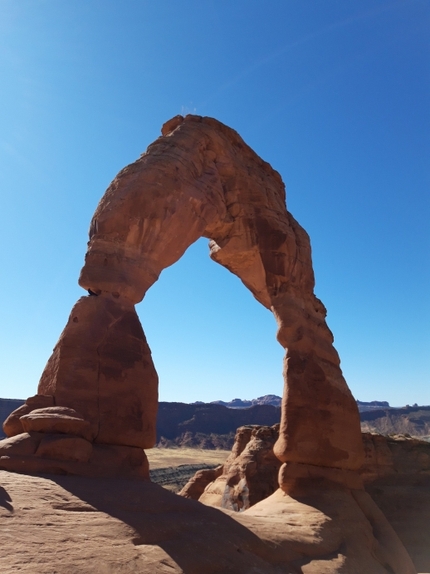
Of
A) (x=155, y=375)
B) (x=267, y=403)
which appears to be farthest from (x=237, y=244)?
(x=267, y=403)

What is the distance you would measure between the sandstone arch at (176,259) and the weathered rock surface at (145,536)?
4.34 feet

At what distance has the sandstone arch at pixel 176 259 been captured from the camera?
6273 millimetres

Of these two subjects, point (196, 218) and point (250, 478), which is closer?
point (196, 218)

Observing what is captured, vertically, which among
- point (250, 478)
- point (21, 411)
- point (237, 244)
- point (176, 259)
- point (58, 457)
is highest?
point (237, 244)

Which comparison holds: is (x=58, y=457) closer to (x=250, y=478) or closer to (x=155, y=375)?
(x=155, y=375)

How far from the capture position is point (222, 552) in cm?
447

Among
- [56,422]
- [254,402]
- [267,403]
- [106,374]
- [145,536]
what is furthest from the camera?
[254,402]

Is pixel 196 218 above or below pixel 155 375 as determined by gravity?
above

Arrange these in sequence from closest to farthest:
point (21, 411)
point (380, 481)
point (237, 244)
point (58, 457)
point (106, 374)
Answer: point (58, 457) < point (21, 411) < point (106, 374) < point (237, 244) < point (380, 481)

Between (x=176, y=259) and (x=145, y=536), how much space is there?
16.5 ft

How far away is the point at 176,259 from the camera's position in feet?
27.5

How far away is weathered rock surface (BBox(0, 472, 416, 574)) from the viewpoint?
3.41m

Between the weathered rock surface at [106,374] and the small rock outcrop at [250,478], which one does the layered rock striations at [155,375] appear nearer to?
the weathered rock surface at [106,374]

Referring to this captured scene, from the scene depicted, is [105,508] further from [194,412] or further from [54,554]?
[194,412]
